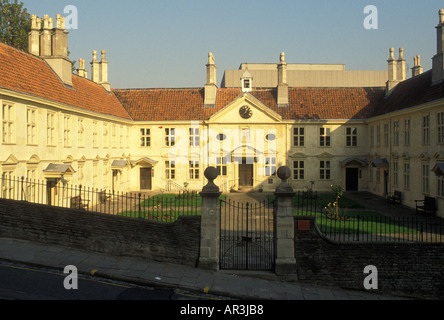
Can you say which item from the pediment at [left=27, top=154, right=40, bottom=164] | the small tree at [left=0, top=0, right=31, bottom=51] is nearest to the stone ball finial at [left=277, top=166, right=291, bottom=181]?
the pediment at [left=27, top=154, right=40, bottom=164]

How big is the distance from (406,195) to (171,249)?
66.5ft

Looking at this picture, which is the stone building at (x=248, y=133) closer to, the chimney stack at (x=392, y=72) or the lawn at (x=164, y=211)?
the chimney stack at (x=392, y=72)

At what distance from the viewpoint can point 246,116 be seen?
1446 inches

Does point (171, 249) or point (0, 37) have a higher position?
point (0, 37)

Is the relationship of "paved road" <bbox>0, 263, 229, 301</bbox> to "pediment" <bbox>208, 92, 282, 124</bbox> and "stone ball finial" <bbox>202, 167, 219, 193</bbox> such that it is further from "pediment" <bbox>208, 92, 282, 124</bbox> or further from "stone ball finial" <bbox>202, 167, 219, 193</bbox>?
"pediment" <bbox>208, 92, 282, 124</bbox>

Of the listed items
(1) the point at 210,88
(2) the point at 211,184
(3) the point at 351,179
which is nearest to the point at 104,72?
(1) the point at 210,88

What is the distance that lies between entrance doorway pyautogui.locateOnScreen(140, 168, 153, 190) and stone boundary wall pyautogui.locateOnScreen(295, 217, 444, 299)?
26.5 m

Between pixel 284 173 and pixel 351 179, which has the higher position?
pixel 284 173

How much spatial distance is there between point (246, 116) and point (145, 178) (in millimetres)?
11077

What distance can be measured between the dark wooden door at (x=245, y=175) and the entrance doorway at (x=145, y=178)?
28.0 ft

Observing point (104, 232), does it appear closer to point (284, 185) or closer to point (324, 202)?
point (284, 185)
